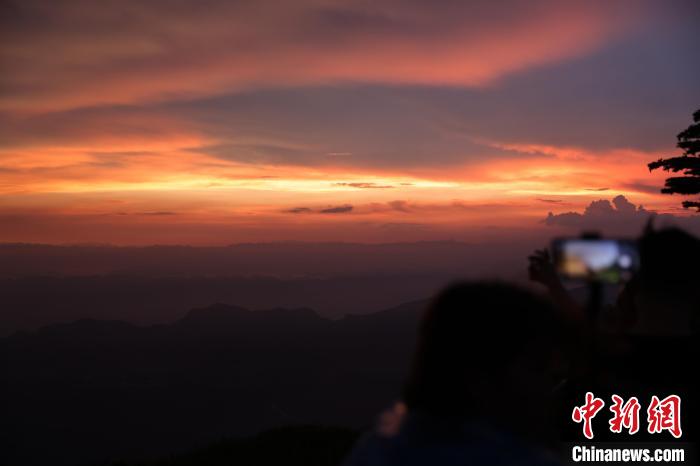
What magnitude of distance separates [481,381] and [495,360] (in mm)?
85

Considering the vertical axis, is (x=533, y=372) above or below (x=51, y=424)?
above

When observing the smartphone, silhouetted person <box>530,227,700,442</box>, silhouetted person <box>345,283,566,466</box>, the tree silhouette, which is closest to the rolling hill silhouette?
the tree silhouette

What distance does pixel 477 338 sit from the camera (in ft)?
7.02

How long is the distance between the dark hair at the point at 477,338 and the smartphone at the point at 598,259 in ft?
3.55

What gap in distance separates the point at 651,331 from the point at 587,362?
3.78 feet

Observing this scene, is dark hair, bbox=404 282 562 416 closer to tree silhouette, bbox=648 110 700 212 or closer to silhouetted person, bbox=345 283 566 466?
silhouetted person, bbox=345 283 566 466

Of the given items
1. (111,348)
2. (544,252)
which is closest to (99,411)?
(111,348)

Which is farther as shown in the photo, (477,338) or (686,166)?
(686,166)

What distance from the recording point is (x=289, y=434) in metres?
9.19

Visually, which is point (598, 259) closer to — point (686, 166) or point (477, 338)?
point (477, 338)

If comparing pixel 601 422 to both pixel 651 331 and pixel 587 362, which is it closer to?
pixel 651 331

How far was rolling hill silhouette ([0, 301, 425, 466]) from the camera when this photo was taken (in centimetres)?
9769

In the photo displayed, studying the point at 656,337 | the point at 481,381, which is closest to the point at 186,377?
the point at 656,337

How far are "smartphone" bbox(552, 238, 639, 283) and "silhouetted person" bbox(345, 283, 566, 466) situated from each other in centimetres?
107
